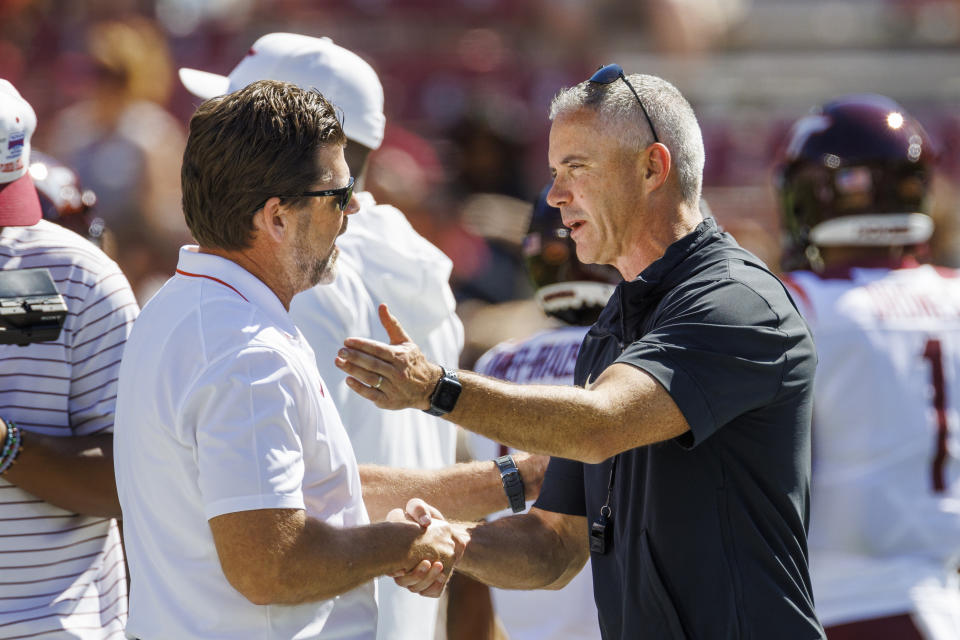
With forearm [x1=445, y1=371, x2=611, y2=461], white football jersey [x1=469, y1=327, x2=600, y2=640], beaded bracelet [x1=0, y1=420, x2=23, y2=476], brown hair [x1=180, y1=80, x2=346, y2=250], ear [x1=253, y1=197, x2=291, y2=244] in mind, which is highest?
brown hair [x1=180, y1=80, x2=346, y2=250]

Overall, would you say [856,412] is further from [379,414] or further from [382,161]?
[382,161]

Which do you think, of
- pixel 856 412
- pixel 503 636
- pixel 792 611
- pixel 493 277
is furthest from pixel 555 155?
pixel 493 277

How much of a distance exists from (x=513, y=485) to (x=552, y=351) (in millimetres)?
755

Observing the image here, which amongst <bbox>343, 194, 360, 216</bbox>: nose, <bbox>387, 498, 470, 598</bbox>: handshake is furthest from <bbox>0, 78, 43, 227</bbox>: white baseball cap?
<bbox>387, 498, 470, 598</bbox>: handshake

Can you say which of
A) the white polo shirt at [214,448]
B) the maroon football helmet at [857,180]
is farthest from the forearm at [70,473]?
the maroon football helmet at [857,180]

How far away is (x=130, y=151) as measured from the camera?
848 centimetres

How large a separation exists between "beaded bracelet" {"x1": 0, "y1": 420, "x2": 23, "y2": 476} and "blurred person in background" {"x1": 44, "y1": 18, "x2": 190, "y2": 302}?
14.7 ft

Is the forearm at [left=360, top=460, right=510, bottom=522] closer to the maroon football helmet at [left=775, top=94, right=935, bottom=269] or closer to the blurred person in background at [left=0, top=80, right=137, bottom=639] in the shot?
the blurred person in background at [left=0, top=80, right=137, bottom=639]

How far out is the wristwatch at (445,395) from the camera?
2.48 metres

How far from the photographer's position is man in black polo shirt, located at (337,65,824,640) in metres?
2.53

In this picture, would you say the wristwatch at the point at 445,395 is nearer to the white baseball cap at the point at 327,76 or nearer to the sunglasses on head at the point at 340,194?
the sunglasses on head at the point at 340,194

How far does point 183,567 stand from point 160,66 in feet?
28.4

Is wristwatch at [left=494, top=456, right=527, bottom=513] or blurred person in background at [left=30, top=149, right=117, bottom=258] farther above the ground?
blurred person in background at [left=30, top=149, right=117, bottom=258]

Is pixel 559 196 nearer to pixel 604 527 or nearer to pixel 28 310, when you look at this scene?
pixel 604 527
